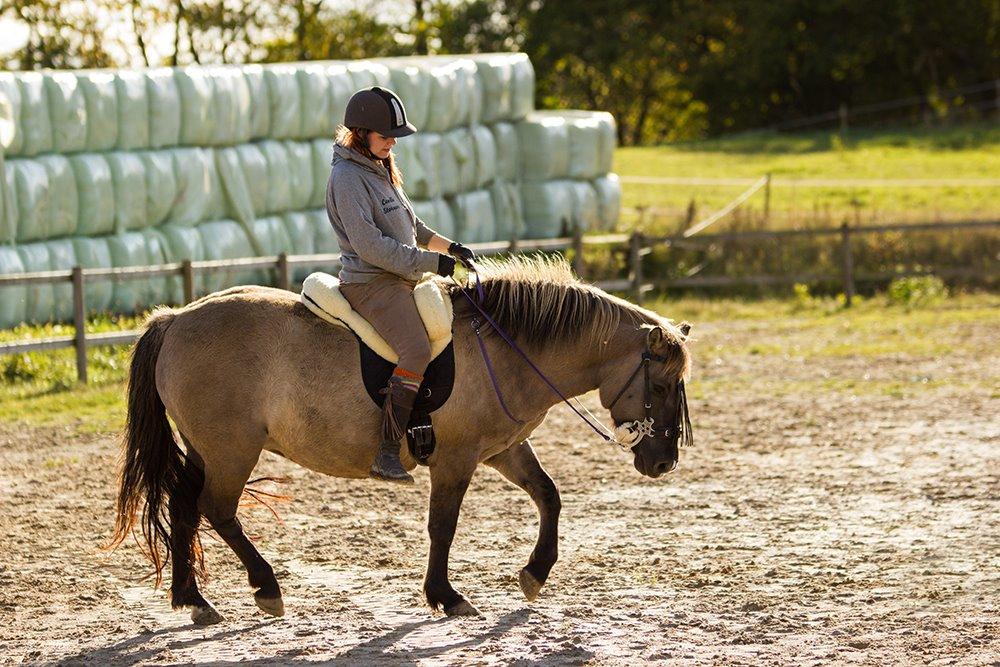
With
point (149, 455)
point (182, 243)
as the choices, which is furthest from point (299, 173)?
point (149, 455)

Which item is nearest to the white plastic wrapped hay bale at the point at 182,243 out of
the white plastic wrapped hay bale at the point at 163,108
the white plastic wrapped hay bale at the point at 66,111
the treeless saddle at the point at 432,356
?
the white plastic wrapped hay bale at the point at 163,108

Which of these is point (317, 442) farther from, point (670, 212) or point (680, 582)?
point (670, 212)

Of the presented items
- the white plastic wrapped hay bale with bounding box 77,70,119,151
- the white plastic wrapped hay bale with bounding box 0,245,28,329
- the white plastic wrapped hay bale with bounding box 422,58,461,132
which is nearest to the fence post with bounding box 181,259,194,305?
the white plastic wrapped hay bale with bounding box 0,245,28,329

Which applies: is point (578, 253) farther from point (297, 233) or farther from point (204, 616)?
point (204, 616)

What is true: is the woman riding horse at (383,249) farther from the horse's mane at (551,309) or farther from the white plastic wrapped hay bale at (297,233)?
the white plastic wrapped hay bale at (297,233)

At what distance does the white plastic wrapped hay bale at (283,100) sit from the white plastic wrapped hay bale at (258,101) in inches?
2.5

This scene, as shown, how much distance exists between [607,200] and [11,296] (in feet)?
33.3

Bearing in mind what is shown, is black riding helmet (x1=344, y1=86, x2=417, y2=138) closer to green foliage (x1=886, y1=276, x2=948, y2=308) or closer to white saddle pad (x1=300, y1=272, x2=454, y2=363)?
white saddle pad (x1=300, y1=272, x2=454, y2=363)

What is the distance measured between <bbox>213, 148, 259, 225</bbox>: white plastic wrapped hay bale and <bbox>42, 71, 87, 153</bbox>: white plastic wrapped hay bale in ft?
6.38

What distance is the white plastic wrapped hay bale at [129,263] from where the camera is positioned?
46.7ft

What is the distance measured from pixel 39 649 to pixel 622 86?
4202 centimetres

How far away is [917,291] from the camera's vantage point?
17453 mm

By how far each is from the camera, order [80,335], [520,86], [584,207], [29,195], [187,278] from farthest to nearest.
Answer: [584,207], [520,86], [29,195], [187,278], [80,335]

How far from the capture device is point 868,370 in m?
12.5
